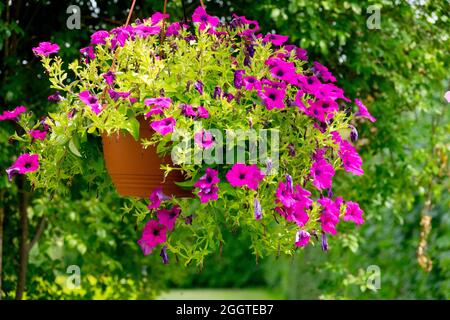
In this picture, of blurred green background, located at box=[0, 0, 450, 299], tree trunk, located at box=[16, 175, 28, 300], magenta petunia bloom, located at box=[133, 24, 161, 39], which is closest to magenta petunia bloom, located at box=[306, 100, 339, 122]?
magenta petunia bloom, located at box=[133, 24, 161, 39]

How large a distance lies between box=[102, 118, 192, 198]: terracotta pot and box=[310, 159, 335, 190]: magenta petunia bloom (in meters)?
0.33

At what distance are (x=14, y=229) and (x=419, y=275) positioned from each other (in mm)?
2620

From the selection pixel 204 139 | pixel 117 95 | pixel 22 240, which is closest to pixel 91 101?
pixel 117 95

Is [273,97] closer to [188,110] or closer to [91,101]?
[188,110]

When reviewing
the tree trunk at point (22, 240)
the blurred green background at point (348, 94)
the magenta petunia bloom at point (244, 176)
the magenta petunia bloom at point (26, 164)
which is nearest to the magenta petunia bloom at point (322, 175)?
the magenta petunia bloom at point (244, 176)

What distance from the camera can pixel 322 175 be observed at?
1.88 metres

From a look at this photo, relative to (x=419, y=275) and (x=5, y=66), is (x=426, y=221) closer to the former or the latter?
(x=419, y=275)

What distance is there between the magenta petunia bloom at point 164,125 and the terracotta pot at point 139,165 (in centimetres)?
13

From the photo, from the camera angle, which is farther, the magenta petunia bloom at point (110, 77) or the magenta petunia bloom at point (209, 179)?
the magenta petunia bloom at point (110, 77)

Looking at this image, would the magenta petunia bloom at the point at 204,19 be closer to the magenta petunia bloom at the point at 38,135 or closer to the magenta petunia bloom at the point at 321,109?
the magenta petunia bloom at the point at 321,109

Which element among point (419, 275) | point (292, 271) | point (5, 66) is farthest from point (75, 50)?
point (292, 271)

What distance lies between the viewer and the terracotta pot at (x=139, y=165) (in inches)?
74.7

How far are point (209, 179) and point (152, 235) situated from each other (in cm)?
23

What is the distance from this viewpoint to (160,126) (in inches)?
68.9
